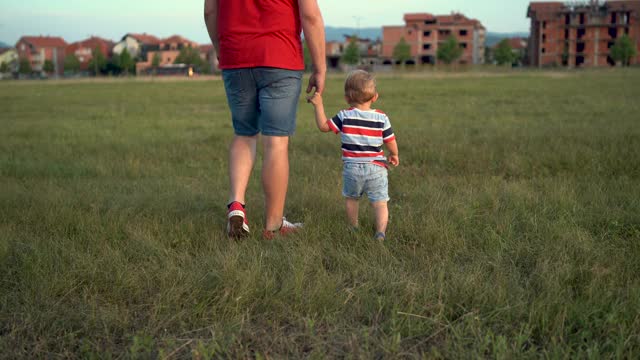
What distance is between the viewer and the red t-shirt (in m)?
3.61

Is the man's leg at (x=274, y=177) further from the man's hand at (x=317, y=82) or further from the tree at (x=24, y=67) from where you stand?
the tree at (x=24, y=67)

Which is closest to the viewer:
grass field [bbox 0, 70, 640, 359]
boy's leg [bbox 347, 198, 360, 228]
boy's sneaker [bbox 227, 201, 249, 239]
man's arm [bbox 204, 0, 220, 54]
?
grass field [bbox 0, 70, 640, 359]

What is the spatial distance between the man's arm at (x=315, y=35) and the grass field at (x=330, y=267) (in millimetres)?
933

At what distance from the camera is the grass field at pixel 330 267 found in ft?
7.45

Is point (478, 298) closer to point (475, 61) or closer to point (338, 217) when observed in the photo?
point (338, 217)

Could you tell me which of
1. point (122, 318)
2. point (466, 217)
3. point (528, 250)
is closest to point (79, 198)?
point (122, 318)

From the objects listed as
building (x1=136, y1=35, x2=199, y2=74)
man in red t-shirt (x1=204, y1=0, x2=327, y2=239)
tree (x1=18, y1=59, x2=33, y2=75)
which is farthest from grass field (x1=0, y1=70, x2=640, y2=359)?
tree (x1=18, y1=59, x2=33, y2=75)

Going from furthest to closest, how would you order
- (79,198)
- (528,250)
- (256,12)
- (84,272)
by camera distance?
(79,198)
(256,12)
(528,250)
(84,272)

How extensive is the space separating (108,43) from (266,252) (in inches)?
5854

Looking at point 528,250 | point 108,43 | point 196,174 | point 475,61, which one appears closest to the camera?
point 528,250

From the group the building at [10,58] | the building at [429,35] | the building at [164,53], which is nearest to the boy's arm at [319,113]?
the building at [429,35]

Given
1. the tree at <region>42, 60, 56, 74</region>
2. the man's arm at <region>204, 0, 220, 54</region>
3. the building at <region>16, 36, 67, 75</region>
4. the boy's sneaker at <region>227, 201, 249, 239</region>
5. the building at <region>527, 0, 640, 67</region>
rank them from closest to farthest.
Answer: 1. the boy's sneaker at <region>227, 201, 249, 239</region>
2. the man's arm at <region>204, 0, 220, 54</region>
3. the building at <region>527, 0, 640, 67</region>
4. the tree at <region>42, 60, 56, 74</region>
5. the building at <region>16, 36, 67, 75</region>

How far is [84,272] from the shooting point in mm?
2895

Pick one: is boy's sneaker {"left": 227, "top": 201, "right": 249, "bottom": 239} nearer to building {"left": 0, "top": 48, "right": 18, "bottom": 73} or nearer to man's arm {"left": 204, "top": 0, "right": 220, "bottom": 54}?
man's arm {"left": 204, "top": 0, "right": 220, "bottom": 54}
